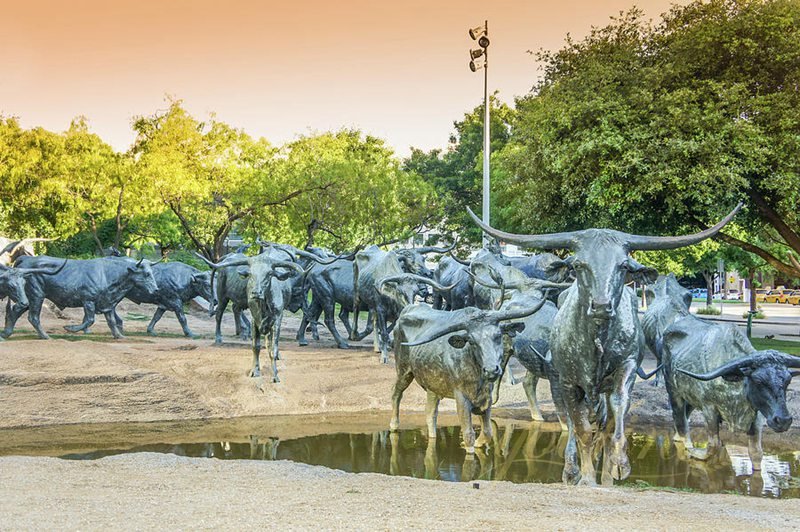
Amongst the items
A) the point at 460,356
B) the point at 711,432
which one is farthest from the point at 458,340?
the point at 711,432

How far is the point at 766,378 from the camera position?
9469 millimetres

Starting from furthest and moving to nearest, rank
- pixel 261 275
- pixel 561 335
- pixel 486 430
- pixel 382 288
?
pixel 382 288
pixel 261 275
pixel 486 430
pixel 561 335

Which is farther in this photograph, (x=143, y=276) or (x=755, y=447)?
(x=143, y=276)

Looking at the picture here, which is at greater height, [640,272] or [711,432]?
[640,272]

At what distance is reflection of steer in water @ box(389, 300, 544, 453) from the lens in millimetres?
10555

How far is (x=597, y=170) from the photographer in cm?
2272

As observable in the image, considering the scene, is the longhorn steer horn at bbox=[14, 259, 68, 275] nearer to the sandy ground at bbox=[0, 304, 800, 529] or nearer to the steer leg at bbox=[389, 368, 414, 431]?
the sandy ground at bbox=[0, 304, 800, 529]

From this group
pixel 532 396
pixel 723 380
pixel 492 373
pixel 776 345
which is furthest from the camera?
pixel 776 345


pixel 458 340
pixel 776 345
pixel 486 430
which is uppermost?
pixel 458 340

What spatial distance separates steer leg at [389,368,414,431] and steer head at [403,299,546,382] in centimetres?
157

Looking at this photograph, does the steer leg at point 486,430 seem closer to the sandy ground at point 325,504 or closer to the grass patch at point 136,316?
the sandy ground at point 325,504

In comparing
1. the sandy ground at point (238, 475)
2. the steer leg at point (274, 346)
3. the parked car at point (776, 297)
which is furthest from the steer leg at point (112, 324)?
the parked car at point (776, 297)

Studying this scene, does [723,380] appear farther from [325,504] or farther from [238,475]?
[238,475]

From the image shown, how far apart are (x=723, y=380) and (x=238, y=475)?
19.8ft
